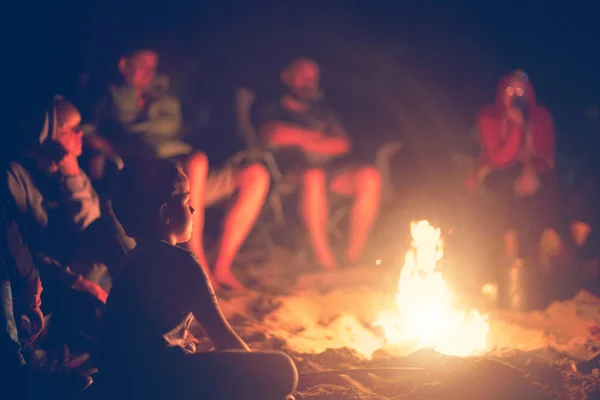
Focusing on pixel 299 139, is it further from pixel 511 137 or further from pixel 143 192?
pixel 143 192

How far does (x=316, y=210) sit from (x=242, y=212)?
0.86m

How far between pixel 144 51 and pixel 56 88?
1046 millimetres

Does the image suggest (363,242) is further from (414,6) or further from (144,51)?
(414,6)

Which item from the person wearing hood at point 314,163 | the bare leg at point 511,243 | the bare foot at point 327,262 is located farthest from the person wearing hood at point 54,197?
the bare leg at point 511,243

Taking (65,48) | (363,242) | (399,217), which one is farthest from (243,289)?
(65,48)

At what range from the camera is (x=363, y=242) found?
20.4ft

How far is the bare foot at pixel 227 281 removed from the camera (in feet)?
17.7

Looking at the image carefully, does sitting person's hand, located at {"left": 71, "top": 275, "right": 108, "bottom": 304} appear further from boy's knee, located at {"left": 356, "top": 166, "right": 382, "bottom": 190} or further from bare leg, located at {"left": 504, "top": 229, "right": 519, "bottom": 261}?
bare leg, located at {"left": 504, "top": 229, "right": 519, "bottom": 261}

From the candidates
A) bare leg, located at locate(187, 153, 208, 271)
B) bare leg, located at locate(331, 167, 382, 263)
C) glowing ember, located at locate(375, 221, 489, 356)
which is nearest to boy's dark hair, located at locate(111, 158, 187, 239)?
glowing ember, located at locate(375, 221, 489, 356)

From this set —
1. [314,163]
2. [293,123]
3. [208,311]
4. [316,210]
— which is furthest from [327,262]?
[208,311]

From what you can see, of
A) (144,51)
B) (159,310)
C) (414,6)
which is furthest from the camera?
(414,6)

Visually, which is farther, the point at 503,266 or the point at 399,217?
the point at 399,217

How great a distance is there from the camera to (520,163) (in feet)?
18.2

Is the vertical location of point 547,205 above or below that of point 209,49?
below
